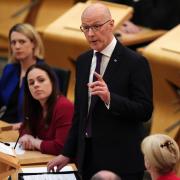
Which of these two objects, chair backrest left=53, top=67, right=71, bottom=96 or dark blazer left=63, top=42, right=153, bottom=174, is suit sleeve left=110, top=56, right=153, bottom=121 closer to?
dark blazer left=63, top=42, right=153, bottom=174

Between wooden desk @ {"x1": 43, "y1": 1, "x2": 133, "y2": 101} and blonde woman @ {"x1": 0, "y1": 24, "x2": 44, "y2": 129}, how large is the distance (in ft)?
2.15

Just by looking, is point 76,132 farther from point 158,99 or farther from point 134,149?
point 158,99

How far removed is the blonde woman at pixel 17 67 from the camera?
4844 mm

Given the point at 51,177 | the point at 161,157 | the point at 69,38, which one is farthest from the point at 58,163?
the point at 69,38

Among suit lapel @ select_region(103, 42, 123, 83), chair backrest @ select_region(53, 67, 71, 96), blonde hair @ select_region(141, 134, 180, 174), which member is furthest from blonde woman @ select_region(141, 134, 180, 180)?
chair backrest @ select_region(53, 67, 71, 96)

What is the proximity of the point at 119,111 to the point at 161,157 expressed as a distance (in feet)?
1.36

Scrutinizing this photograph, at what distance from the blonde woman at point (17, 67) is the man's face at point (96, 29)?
1.94 m

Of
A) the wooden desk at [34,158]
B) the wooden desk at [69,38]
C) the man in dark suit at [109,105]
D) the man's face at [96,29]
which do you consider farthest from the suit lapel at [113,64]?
the wooden desk at [69,38]

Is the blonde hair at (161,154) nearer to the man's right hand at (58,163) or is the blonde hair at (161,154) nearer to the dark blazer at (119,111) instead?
the dark blazer at (119,111)

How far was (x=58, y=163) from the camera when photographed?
3.28m

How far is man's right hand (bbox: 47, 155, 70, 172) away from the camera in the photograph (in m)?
3.25

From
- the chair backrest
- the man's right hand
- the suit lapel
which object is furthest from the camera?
the chair backrest

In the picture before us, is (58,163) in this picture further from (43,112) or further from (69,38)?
(69,38)

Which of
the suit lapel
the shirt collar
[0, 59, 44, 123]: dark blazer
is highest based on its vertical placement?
the shirt collar
